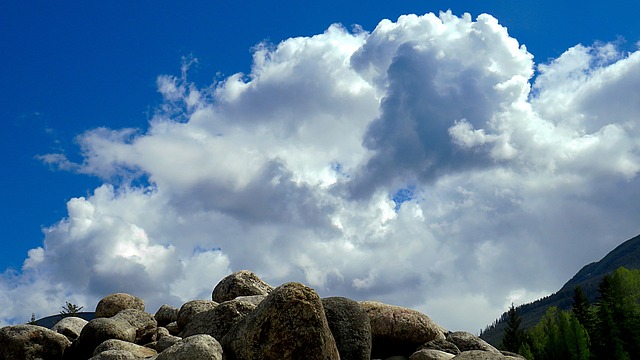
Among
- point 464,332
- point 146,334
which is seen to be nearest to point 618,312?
point 464,332

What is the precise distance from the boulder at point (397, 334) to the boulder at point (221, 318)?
18.2 ft

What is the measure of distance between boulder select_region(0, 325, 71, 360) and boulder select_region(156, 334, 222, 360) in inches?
384

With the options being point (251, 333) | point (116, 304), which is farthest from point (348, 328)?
point (116, 304)

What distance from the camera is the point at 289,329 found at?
18.7 meters

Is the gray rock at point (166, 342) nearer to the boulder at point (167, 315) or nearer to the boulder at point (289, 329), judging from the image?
the boulder at point (289, 329)

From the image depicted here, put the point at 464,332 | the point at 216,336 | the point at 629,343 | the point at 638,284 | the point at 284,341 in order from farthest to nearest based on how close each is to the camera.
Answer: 1. the point at 638,284
2. the point at 629,343
3. the point at 464,332
4. the point at 216,336
5. the point at 284,341

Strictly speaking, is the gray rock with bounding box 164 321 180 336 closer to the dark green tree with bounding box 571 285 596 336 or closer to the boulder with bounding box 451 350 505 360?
the boulder with bounding box 451 350 505 360

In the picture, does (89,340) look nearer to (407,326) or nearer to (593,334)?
(407,326)

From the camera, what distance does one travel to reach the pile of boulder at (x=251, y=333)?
18.8 metres

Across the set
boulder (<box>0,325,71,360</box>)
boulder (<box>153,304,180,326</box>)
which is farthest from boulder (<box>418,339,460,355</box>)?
boulder (<box>0,325,71,360</box>)

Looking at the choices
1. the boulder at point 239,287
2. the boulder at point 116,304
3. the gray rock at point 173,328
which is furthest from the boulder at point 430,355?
the boulder at point 116,304

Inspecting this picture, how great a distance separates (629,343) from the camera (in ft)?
308

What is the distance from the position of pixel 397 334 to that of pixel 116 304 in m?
13.7

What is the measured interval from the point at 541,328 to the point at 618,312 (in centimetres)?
3785
